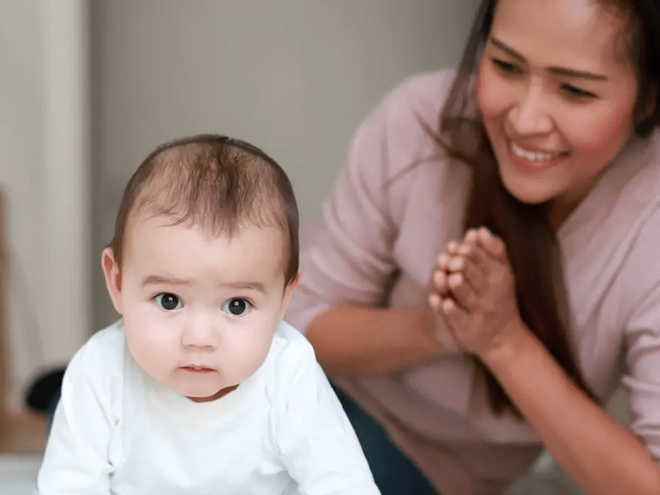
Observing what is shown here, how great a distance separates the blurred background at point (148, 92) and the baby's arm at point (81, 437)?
0.20m

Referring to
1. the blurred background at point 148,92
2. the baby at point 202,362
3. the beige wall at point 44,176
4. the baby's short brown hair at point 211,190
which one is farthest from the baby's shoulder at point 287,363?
the beige wall at point 44,176

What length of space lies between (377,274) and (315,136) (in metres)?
0.18

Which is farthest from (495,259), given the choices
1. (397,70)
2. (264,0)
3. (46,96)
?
(46,96)

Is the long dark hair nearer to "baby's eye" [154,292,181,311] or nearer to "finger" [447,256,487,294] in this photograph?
"finger" [447,256,487,294]

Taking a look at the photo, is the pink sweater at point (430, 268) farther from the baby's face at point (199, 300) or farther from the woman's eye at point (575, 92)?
the baby's face at point (199, 300)

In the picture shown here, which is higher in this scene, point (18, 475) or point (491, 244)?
point (491, 244)

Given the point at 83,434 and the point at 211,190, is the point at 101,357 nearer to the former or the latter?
the point at 83,434

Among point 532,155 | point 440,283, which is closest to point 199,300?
point 440,283

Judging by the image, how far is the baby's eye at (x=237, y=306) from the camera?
1.85ft

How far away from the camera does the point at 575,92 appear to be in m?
0.68

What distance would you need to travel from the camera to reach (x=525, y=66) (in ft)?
2.26

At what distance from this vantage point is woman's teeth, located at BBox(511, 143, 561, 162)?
719mm

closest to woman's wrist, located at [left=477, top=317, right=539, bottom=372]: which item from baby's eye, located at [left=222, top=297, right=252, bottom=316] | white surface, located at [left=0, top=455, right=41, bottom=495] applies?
baby's eye, located at [left=222, top=297, right=252, bottom=316]

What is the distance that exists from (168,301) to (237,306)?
0.17 feet
